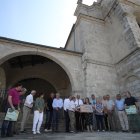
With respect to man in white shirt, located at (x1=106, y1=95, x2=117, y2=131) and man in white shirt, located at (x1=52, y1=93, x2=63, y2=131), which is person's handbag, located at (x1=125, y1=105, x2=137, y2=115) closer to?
man in white shirt, located at (x1=106, y1=95, x2=117, y2=131)

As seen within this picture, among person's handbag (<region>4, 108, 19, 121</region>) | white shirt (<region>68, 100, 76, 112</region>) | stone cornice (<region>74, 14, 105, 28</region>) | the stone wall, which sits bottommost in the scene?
person's handbag (<region>4, 108, 19, 121</region>)

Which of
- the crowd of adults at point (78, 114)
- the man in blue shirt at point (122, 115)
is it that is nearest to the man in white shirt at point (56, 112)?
the crowd of adults at point (78, 114)

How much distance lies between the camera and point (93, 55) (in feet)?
31.4

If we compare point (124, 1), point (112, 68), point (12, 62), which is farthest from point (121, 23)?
point (12, 62)

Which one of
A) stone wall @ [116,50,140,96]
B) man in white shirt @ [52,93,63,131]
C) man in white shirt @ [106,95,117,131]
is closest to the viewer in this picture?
man in white shirt @ [52,93,63,131]

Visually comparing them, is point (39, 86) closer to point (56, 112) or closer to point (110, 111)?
point (56, 112)

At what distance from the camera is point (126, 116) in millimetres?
6316

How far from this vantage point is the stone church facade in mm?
8305

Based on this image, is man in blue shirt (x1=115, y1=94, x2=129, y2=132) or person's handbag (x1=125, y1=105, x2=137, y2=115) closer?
person's handbag (x1=125, y1=105, x2=137, y2=115)

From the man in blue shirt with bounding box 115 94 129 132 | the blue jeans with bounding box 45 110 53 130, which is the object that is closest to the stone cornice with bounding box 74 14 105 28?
the man in blue shirt with bounding box 115 94 129 132

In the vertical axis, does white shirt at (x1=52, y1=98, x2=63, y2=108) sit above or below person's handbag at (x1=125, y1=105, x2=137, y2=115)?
above

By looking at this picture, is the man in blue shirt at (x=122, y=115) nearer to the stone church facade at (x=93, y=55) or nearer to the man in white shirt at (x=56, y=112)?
the stone church facade at (x=93, y=55)

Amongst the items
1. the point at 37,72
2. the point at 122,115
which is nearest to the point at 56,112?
the point at 122,115

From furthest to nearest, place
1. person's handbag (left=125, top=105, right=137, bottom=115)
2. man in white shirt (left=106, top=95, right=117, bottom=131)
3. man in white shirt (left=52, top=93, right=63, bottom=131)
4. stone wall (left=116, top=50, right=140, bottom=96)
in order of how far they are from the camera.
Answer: stone wall (left=116, top=50, right=140, bottom=96) → man in white shirt (left=106, top=95, right=117, bottom=131) → man in white shirt (left=52, top=93, right=63, bottom=131) → person's handbag (left=125, top=105, right=137, bottom=115)
